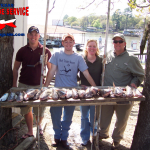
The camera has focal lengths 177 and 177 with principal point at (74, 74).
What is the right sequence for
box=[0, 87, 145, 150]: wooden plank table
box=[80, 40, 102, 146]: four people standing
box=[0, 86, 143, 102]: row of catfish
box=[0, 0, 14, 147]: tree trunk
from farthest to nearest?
1. box=[80, 40, 102, 146]: four people standing
2. box=[0, 0, 14, 147]: tree trunk
3. box=[0, 86, 143, 102]: row of catfish
4. box=[0, 87, 145, 150]: wooden plank table

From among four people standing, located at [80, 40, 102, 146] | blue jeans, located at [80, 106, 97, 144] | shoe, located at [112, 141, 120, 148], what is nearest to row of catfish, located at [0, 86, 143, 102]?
four people standing, located at [80, 40, 102, 146]

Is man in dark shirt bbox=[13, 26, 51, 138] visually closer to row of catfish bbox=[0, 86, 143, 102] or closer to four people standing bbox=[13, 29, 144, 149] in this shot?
four people standing bbox=[13, 29, 144, 149]

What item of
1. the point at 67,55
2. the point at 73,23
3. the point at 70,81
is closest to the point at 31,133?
the point at 70,81

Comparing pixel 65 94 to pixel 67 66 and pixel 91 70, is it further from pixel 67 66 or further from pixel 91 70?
pixel 91 70

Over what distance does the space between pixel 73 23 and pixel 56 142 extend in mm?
102377

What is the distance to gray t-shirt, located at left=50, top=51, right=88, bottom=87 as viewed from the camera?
3492 millimetres

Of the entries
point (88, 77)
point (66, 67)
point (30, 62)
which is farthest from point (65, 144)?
point (30, 62)

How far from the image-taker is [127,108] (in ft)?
11.8

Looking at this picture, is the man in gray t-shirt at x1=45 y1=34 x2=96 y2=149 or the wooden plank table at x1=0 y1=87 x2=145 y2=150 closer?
the wooden plank table at x1=0 y1=87 x2=145 y2=150

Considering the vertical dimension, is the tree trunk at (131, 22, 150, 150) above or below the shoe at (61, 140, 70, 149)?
above

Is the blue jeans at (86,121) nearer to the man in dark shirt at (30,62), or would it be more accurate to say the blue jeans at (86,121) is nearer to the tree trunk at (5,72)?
the man in dark shirt at (30,62)

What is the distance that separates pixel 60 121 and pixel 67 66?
1151 mm

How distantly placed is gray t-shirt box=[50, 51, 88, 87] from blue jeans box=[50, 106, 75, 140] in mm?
504

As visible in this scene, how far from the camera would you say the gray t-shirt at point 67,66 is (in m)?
3.49
